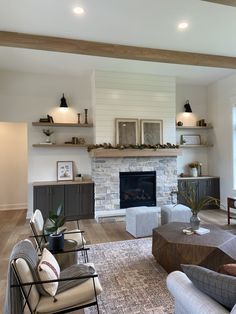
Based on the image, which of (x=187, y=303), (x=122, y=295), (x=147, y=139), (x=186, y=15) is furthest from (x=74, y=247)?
(x=147, y=139)

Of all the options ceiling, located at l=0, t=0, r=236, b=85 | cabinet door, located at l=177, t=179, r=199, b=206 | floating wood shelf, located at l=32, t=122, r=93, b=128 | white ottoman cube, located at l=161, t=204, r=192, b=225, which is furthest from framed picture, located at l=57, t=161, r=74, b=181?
cabinet door, located at l=177, t=179, r=199, b=206

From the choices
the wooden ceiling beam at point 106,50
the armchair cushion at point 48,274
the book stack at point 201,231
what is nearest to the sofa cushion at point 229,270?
the armchair cushion at point 48,274

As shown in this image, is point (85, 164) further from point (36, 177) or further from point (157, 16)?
point (157, 16)

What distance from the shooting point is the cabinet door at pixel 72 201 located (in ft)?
18.3

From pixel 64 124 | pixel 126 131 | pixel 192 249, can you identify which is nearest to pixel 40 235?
pixel 192 249

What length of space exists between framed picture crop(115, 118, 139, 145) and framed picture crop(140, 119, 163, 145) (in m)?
0.18

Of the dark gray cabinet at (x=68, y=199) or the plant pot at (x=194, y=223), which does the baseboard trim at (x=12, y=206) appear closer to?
the dark gray cabinet at (x=68, y=199)

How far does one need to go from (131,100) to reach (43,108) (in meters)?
2.19

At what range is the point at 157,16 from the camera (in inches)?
134

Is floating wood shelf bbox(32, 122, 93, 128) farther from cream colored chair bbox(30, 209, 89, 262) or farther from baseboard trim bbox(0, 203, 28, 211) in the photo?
cream colored chair bbox(30, 209, 89, 262)

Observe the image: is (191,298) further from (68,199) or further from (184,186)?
(184,186)

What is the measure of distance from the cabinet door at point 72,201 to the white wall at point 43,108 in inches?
26.9

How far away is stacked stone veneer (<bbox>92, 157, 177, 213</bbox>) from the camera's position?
5770 mm

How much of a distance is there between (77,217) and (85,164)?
137 centimetres
